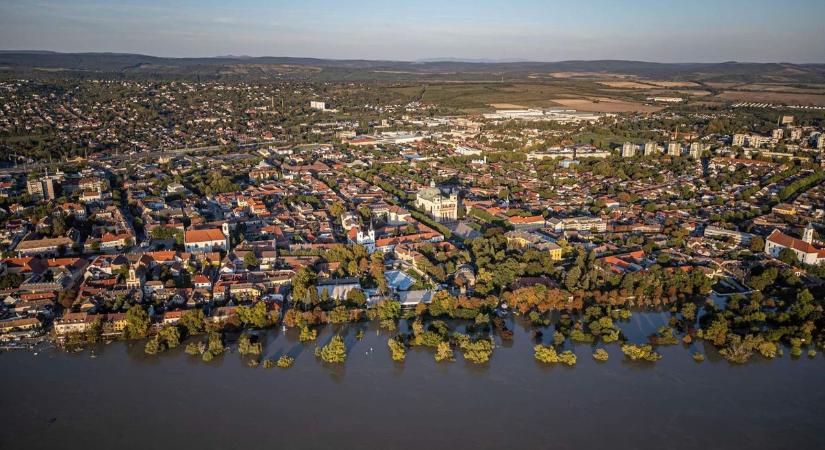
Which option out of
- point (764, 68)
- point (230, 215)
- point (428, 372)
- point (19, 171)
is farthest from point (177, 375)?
point (764, 68)

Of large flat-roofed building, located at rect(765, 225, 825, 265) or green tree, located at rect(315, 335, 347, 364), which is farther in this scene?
large flat-roofed building, located at rect(765, 225, 825, 265)

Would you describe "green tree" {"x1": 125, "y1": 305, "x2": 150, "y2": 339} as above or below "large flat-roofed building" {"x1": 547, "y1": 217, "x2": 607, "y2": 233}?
below

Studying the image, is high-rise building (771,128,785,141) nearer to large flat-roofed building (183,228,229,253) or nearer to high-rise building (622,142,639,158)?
high-rise building (622,142,639,158)

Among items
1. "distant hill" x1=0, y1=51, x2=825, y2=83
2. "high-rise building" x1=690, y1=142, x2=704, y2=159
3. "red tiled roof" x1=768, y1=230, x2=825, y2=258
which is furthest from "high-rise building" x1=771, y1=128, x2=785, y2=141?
"distant hill" x1=0, y1=51, x2=825, y2=83

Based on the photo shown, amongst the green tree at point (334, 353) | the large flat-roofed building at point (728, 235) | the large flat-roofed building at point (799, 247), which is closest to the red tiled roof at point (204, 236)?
the green tree at point (334, 353)

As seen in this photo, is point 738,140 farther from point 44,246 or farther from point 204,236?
point 44,246

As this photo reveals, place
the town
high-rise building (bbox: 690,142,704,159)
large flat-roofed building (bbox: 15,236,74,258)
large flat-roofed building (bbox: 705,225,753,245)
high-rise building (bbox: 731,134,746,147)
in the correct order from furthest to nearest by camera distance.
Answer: high-rise building (bbox: 731,134,746,147) < high-rise building (bbox: 690,142,704,159) < large flat-roofed building (bbox: 705,225,753,245) < large flat-roofed building (bbox: 15,236,74,258) < the town

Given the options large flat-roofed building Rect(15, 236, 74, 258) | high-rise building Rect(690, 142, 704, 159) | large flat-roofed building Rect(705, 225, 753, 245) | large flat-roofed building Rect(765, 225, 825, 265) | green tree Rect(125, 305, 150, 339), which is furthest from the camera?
high-rise building Rect(690, 142, 704, 159)

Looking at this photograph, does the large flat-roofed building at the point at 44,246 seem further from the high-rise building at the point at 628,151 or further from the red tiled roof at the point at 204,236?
the high-rise building at the point at 628,151
